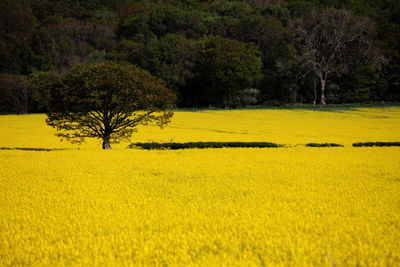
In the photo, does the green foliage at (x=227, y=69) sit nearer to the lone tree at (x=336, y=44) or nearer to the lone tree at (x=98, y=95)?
the lone tree at (x=336, y=44)

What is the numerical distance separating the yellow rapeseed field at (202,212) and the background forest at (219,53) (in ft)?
160

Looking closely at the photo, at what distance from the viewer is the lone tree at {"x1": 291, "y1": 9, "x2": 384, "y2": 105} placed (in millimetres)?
59031

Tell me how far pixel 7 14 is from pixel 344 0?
80576 mm

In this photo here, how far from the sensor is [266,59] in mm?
72062

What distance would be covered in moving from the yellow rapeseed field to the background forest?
48.9 metres

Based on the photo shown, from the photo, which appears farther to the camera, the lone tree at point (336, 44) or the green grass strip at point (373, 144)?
the lone tree at point (336, 44)

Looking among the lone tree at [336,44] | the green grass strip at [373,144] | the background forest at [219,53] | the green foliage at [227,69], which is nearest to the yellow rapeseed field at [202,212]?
the green grass strip at [373,144]

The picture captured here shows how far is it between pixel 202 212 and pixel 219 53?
189 ft

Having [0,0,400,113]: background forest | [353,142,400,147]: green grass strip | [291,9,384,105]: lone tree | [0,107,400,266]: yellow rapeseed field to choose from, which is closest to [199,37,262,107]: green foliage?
[0,0,400,113]: background forest

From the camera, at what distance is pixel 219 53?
206ft

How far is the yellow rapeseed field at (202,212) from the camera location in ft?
17.1

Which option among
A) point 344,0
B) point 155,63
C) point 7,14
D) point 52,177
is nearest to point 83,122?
point 52,177

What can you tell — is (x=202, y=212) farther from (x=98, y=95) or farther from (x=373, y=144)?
(x=373, y=144)

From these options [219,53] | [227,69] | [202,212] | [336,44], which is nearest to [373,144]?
[202,212]
